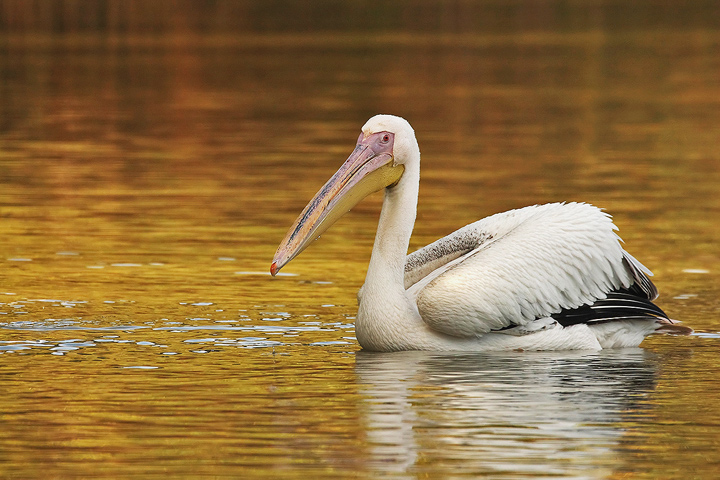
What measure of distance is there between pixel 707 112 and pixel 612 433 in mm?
21266

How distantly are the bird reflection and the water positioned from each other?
20 millimetres

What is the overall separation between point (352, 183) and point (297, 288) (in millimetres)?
2057

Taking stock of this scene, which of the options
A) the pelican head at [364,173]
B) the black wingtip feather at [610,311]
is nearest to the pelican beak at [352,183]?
the pelican head at [364,173]

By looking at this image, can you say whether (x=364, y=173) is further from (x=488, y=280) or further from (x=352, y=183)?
(x=488, y=280)

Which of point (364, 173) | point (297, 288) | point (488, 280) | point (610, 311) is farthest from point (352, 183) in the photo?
point (297, 288)

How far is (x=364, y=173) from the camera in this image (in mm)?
8672

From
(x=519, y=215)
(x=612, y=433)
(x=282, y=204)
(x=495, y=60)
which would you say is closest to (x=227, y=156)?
(x=282, y=204)

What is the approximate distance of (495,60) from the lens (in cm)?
4497

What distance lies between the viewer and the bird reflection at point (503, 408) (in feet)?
20.4

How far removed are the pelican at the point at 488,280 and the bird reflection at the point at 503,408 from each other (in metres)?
0.12

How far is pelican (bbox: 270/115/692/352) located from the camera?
27.5 feet

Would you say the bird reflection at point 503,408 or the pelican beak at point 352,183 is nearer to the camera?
the bird reflection at point 503,408

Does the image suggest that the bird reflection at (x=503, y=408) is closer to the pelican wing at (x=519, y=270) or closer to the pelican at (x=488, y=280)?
the pelican at (x=488, y=280)

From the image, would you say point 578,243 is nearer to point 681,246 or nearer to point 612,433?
point 612,433
